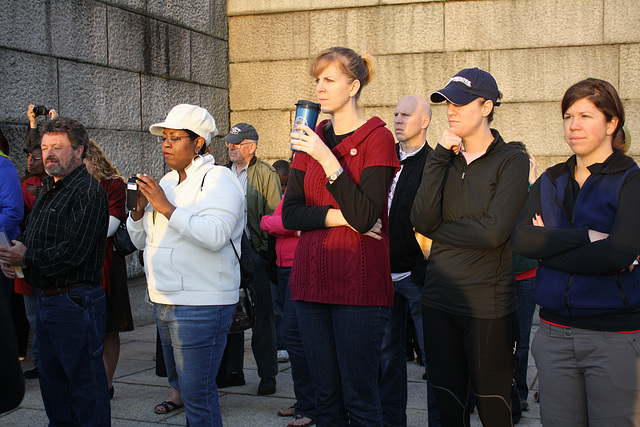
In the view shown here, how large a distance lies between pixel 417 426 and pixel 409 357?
2058mm

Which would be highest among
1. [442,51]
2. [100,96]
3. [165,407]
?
[442,51]

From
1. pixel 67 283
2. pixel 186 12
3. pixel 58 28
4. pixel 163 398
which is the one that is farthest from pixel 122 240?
pixel 186 12

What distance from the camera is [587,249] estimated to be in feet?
9.68

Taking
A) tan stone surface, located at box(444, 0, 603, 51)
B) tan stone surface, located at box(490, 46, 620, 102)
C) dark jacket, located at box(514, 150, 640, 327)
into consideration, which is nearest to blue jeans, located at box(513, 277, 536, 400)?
dark jacket, located at box(514, 150, 640, 327)

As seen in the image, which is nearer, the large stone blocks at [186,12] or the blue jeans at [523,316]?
the blue jeans at [523,316]

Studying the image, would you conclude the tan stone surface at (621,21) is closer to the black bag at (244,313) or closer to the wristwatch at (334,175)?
the black bag at (244,313)

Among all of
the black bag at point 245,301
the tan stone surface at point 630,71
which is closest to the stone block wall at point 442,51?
the tan stone surface at point 630,71

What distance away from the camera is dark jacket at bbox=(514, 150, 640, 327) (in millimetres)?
2932

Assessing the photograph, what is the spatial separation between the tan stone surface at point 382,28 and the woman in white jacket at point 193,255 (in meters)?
5.34

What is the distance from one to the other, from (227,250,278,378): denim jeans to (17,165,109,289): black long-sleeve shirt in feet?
6.03

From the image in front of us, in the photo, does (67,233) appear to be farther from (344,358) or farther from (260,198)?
(260,198)

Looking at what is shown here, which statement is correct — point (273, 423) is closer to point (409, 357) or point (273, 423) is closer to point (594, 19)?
point (409, 357)

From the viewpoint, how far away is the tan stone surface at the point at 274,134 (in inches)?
364

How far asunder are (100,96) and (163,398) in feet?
11.9
